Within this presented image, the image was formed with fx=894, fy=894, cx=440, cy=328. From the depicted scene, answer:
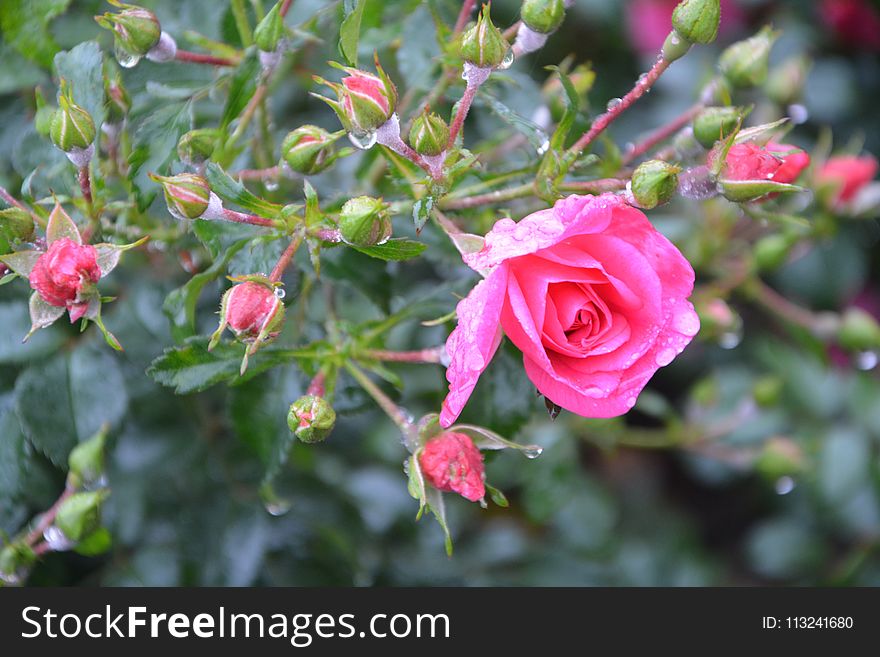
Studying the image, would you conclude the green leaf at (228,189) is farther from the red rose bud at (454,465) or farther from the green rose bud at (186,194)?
the red rose bud at (454,465)

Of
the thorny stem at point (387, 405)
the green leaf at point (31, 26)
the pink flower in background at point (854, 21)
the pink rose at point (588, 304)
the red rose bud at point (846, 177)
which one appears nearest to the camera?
the pink rose at point (588, 304)

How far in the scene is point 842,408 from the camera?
2084 millimetres

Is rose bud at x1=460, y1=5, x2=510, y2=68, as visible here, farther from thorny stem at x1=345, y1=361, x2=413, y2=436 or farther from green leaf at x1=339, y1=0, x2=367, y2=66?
thorny stem at x1=345, y1=361, x2=413, y2=436

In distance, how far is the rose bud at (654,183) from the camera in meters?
0.89

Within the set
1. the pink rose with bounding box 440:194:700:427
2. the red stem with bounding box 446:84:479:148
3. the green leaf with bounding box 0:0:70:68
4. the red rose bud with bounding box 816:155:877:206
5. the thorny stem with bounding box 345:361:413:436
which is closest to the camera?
the pink rose with bounding box 440:194:700:427

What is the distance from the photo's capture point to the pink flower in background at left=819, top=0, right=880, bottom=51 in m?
2.24

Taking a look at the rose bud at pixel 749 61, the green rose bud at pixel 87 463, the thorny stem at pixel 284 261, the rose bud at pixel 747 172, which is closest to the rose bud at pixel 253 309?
the thorny stem at pixel 284 261

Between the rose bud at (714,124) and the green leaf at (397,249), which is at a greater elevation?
the rose bud at (714,124)

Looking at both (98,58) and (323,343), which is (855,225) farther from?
(98,58)

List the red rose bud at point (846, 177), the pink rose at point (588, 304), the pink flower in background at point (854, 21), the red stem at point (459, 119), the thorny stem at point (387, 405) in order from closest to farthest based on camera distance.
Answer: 1. the pink rose at point (588, 304)
2. the red stem at point (459, 119)
3. the thorny stem at point (387, 405)
4. the red rose bud at point (846, 177)
5. the pink flower in background at point (854, 21)

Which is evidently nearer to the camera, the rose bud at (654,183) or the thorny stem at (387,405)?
the rose bud at (654,183)

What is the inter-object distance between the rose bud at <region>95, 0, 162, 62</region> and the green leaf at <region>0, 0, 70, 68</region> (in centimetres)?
17

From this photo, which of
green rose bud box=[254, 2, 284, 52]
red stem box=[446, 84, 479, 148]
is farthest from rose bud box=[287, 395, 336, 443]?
green rose bud box=[254, 2, 284, 52]

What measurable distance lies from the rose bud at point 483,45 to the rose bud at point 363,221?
19cm
